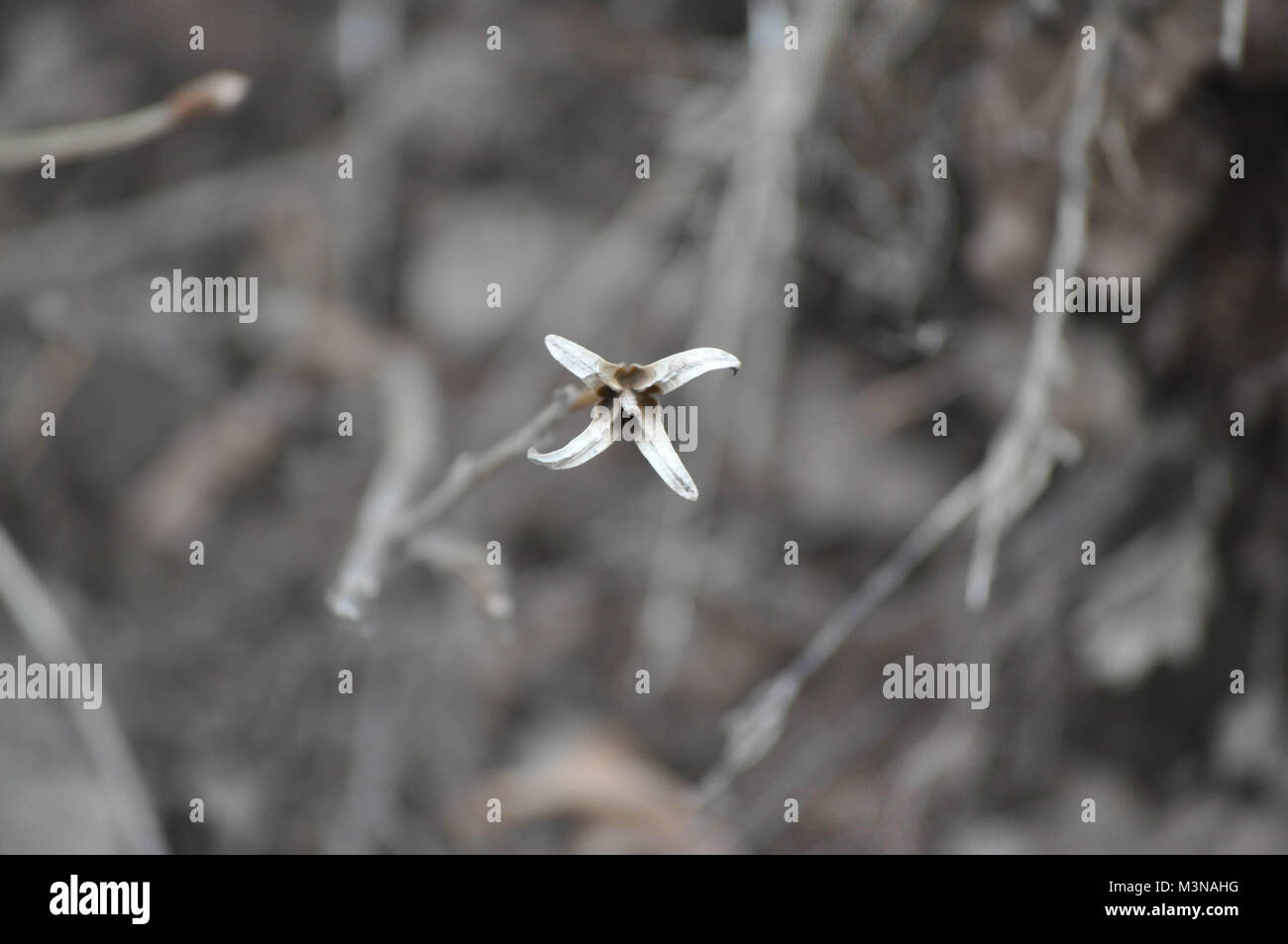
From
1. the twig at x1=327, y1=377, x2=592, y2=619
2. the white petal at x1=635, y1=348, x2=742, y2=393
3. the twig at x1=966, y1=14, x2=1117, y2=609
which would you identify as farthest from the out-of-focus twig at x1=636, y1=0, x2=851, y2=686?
the white petal at x1=635, y1=348, x2=742, y2=393

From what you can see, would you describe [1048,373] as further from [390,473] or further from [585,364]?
[390,473]

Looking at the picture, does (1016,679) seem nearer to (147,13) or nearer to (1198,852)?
(1198,852)

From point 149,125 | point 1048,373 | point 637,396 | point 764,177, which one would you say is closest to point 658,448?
point 637,396

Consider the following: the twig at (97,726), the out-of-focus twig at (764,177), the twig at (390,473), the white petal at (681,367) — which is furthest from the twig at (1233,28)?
the twig at (97,726)

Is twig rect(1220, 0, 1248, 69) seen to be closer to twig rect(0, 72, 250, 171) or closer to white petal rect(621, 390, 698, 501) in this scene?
white petal rect(621, 390, 698, 501)

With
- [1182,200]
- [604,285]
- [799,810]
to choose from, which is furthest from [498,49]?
[799,810]
